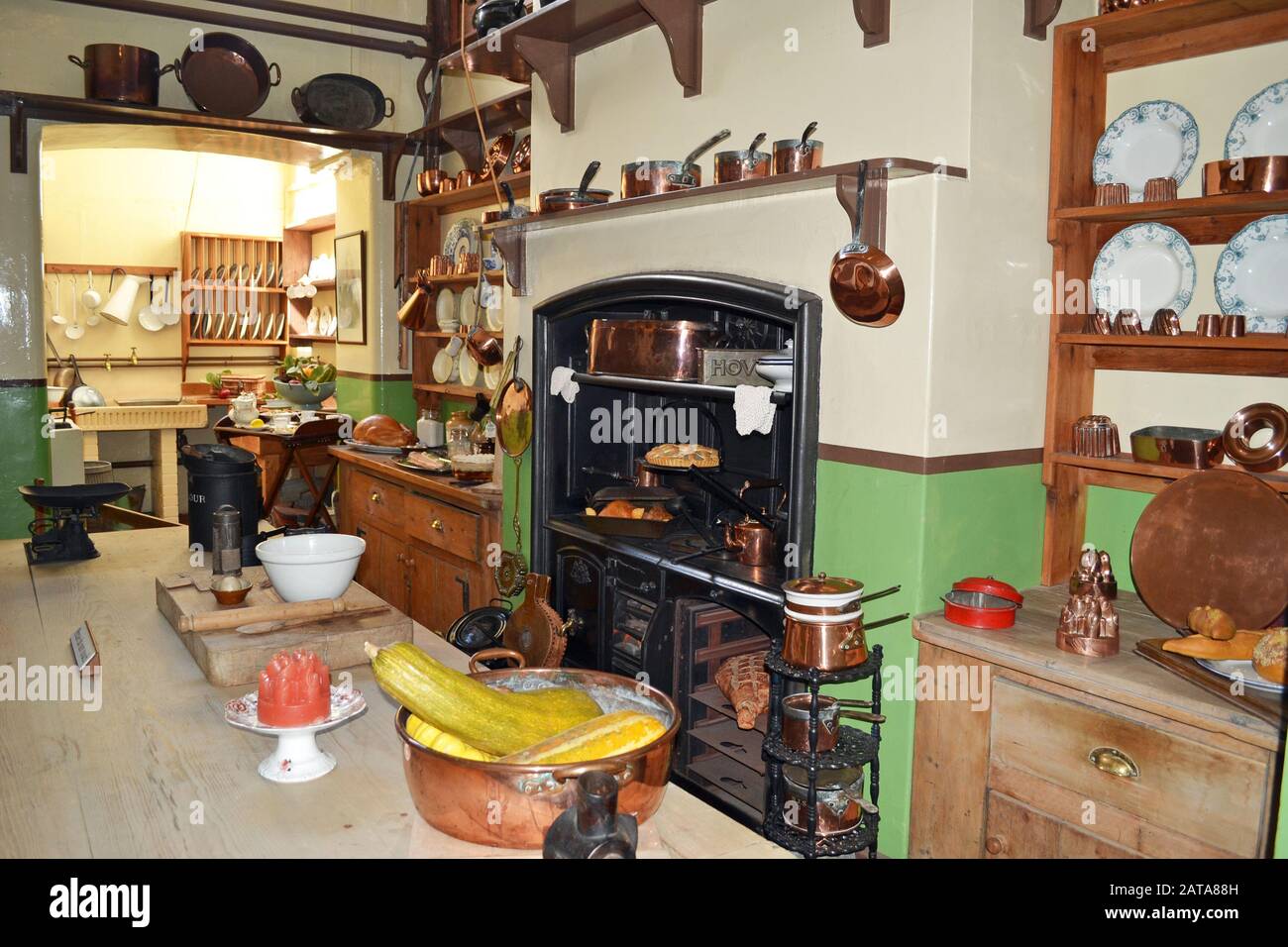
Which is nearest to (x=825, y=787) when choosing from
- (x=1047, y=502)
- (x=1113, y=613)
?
(x=1113, y=613)

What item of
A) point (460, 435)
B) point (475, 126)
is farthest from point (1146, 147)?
point (475, 126)

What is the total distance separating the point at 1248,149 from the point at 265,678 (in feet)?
7.59

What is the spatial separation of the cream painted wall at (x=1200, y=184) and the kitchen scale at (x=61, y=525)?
2954 millimetres

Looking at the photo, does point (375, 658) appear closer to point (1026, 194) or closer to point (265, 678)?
point (265, 678)

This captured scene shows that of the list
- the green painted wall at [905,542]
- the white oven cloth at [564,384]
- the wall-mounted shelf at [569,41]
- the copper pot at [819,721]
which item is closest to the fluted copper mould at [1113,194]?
the green painted wall at [905,542]

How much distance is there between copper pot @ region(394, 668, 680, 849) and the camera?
52.0 inches

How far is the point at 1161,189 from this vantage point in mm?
2398

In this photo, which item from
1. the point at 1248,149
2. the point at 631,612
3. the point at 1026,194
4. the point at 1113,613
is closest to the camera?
the point at 1113,613

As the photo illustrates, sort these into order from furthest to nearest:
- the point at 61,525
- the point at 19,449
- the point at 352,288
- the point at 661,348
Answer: the point at 352,288 < the point at 19,449 < the point at 61,525 < the point at 661,348

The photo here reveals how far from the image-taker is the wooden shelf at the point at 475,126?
4.52 metres

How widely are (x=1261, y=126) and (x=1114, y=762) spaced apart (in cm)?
143

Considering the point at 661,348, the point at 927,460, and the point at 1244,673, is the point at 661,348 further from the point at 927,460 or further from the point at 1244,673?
the point at 1244,673

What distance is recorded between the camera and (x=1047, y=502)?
2.72m

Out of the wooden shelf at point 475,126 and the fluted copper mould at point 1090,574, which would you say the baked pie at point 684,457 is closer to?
the fluted copper mould at point 1090,574
